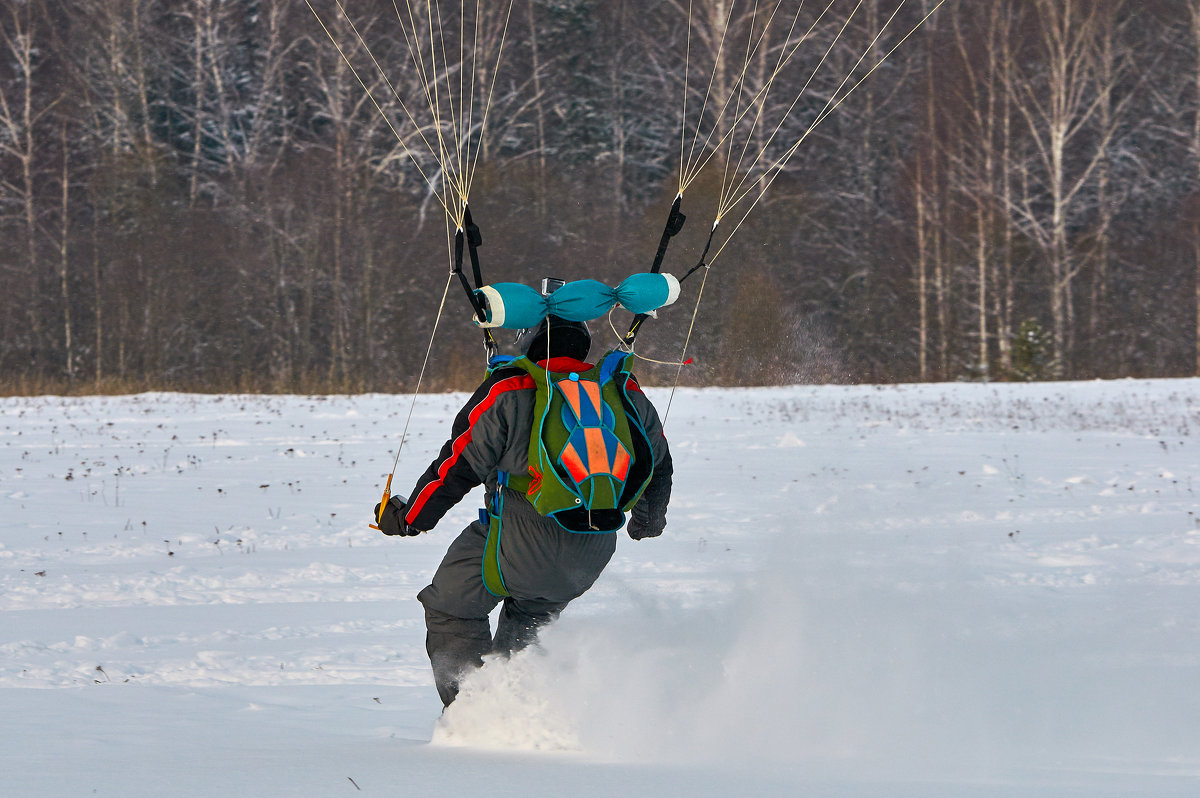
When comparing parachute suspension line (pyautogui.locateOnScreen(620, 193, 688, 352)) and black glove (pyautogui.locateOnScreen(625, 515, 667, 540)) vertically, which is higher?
parachute suspension line (pyautogui.locateOnScreen(620, 193, 688, 352))

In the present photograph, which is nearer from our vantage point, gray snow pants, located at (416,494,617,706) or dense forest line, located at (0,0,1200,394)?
gray snow pants, located at (416,494,617,706)

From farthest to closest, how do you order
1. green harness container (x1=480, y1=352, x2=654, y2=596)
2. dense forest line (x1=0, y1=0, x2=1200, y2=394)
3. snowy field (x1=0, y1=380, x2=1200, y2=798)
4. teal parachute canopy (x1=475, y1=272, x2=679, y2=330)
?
1. dense forest line (x1=0, y1=0, x2=1200, y2=394)
2. teal parachute canopy (x1=475, y1=272, x2=679, y2=330)
3. green harness container (x1=480, y1=352, x2=654, y2=596)
4. snowy field (x1=0, y1=380, x2=1200, y2=798)

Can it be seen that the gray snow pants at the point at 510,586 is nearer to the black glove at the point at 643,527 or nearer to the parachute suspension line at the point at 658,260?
the black glove at the point at 643,527

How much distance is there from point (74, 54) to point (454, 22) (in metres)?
10.8

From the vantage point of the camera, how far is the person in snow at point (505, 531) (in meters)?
3.37

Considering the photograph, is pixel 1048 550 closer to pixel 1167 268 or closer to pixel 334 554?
pixel 334 554

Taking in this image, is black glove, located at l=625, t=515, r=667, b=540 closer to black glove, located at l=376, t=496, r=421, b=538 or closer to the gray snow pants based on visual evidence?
the gray snow pants

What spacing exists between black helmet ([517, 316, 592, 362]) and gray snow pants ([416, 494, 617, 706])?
0.47 m

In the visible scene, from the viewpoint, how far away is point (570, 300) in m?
3.50

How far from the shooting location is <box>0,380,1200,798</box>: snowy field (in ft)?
10.1

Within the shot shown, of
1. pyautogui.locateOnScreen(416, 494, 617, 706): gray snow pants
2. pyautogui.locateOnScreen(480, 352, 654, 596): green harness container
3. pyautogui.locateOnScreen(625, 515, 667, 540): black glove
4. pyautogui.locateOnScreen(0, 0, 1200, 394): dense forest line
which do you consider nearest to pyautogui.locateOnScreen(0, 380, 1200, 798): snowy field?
pyautogui.locateOnScreen(416, 494, 617, 706): gray snow pants

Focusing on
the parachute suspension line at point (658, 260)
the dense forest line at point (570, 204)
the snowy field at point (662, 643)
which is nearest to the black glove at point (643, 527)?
the snowy field at point (662, 643)

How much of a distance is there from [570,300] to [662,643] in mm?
1212

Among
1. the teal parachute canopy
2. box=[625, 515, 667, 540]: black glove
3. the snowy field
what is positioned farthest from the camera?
box=[625, 515, 667, 540]: black glove
